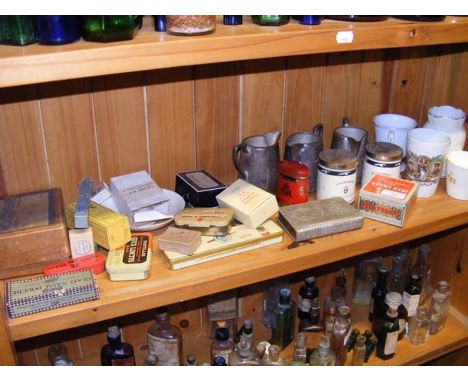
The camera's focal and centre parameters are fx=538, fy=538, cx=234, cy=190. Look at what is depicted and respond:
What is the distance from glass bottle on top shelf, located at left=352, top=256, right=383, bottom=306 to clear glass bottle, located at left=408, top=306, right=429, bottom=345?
15 cm

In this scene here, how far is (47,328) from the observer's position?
0.96 m

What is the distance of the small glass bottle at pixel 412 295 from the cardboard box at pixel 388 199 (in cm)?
29

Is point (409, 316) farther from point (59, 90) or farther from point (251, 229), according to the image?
point (59, 90)

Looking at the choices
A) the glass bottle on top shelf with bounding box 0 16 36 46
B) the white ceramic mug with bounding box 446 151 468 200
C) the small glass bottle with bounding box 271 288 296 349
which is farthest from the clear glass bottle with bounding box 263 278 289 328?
the glass bottle on top shelf with bounding box 0 16 36 46

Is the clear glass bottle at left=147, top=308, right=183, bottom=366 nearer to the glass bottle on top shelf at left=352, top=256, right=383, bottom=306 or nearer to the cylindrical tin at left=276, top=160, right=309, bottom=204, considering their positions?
the cylindrical tin at left=276, top=160, right=309, bottom=204

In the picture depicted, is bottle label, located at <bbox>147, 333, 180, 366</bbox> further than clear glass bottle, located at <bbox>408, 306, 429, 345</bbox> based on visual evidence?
No

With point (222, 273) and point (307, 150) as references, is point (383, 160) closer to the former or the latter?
point (307, 150)

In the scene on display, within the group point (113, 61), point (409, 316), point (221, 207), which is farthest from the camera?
point (409, 316)

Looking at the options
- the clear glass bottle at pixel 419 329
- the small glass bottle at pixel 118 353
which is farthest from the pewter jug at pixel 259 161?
the clear glass bottle at pixel 419 329

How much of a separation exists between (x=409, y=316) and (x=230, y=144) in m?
0.70

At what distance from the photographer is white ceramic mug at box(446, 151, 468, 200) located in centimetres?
128

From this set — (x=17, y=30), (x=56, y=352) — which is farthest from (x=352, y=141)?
(x=56, y=352)

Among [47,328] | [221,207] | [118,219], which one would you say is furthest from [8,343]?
[221,207]

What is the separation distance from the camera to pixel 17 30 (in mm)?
816
